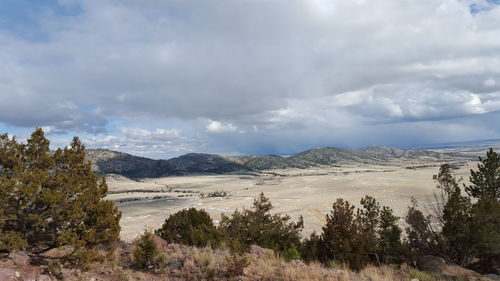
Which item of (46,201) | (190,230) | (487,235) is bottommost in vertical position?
(487,235)

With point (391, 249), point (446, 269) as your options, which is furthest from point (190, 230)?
point (446, 269)

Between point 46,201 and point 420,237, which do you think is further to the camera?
point 420,237

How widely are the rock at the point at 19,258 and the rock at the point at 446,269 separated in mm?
15550

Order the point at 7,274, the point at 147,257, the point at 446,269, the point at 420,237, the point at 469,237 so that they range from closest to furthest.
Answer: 1. the point at 7,274
2. the point at 147,257
3. the point at 446,269
4. the point at 469,237
5. the point at 420,237

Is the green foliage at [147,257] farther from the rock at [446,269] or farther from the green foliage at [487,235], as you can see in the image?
the green foliage at [487,235]

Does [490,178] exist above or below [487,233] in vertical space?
above

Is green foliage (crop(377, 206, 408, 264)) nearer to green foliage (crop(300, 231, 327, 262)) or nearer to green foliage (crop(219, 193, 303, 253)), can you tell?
green foliage (crop(300, 231, 327, 262))

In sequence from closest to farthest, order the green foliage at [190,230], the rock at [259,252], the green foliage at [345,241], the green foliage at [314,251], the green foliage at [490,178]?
the rock at [259,252] < the green foliage at [345,241] < the green foliage at [314,251] < the green foliage at [190,230] < the green foliage at [490,178]

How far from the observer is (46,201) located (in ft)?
33.4

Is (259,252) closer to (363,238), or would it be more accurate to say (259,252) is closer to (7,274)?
(363,238)

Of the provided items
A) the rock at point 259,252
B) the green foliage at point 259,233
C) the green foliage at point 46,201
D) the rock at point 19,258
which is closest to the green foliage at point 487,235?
the green foliage at point 259,233

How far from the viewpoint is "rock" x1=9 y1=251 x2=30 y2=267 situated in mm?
10023

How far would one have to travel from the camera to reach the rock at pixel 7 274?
8531 mm

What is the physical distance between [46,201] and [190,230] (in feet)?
29.8
